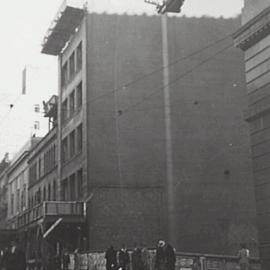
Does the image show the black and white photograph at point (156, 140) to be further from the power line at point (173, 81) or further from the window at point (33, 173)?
the window at point (33, 173)

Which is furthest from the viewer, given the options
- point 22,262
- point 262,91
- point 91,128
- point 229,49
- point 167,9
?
point 229,49

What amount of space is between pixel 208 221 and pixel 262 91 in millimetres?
22636

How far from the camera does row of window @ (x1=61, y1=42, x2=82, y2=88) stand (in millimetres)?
45428

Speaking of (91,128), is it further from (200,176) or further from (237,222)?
(237,222)

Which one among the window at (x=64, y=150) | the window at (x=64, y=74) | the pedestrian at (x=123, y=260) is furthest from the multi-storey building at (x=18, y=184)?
the pedestrian at (x=123, y=260)

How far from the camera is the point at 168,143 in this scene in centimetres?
4216

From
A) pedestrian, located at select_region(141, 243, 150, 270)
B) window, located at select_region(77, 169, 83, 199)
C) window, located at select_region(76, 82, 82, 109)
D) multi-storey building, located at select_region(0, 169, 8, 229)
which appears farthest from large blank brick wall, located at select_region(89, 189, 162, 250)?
multi-storey building, located at select_region(0, 169, 8, 229)

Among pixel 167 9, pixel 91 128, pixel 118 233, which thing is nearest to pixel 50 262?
pixel 118 233

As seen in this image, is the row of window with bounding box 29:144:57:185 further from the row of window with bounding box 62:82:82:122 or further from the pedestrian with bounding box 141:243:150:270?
the pedestrian with bounding box 141:243:150:270

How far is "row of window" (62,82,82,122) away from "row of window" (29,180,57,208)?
6.35 metres

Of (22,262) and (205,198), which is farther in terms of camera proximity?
(205,198)

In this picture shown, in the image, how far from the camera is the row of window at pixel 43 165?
2074 inches

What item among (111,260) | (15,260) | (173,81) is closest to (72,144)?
(173,81)

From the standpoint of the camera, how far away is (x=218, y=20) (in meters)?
44.4
